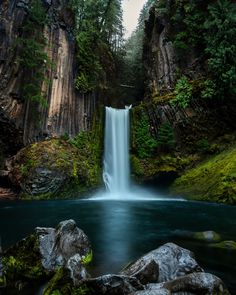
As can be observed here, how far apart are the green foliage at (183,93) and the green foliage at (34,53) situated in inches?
389

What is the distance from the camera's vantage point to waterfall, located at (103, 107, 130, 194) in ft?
84.3

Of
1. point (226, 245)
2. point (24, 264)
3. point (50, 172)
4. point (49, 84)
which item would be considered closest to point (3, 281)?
point (24, 264)

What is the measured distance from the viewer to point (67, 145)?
24.8 meters

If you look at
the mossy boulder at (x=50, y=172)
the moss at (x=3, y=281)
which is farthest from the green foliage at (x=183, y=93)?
the moss at (x=3, y=281)

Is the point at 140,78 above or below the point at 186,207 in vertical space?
above

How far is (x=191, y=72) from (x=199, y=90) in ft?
9.10

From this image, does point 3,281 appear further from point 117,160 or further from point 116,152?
point 116,152

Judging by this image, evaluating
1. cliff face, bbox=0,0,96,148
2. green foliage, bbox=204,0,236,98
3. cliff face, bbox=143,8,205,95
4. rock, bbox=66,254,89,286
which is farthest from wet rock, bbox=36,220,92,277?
cliff face, bbox=143,8,205,95

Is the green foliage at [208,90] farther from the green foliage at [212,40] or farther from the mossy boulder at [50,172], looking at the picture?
the mossy boulder at [50,172]

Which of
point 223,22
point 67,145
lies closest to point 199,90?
point 223,22

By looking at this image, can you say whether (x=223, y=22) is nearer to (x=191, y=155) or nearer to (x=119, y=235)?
(x=191, y=155)

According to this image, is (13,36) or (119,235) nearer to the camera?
(119,235)

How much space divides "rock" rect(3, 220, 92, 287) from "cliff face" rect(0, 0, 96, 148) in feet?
51.2

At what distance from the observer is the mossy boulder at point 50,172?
68.6ft
